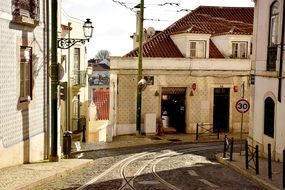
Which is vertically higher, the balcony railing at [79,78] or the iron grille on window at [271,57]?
the iron grille on window at [271,57]

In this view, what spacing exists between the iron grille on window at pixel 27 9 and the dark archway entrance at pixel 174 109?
1273cm

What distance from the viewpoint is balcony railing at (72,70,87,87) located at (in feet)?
94.1

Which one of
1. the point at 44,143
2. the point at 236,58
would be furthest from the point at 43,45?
the point at 236,58

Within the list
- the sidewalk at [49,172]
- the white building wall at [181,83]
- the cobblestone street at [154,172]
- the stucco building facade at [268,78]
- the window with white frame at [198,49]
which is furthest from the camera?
the window with white frame at [198,49]

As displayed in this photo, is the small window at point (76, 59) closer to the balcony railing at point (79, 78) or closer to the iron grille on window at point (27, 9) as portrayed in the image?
the balcony railing at point (79, 78)

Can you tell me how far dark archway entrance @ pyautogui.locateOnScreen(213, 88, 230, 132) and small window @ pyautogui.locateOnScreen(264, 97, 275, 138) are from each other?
9243 millimetres

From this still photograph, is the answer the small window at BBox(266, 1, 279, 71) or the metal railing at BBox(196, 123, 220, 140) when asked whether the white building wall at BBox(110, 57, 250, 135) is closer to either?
the metal railing at BBox(196, 123, 220, 140)

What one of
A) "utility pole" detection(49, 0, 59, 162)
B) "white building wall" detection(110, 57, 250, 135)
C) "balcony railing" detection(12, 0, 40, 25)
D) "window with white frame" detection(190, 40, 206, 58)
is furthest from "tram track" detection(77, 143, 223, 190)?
"window with white frame" detection(190, 40, 206, 58)

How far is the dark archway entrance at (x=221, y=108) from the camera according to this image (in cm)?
2692

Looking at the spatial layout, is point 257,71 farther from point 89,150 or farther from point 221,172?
point 89,150

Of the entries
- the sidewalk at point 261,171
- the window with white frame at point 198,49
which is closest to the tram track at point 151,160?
the sidewalk at point 261,171

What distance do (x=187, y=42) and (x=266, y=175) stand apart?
1385 centimetres

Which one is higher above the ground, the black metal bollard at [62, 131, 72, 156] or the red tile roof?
the red tile roof

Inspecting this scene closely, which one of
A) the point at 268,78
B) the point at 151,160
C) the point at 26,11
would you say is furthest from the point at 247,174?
the point at 26,11
